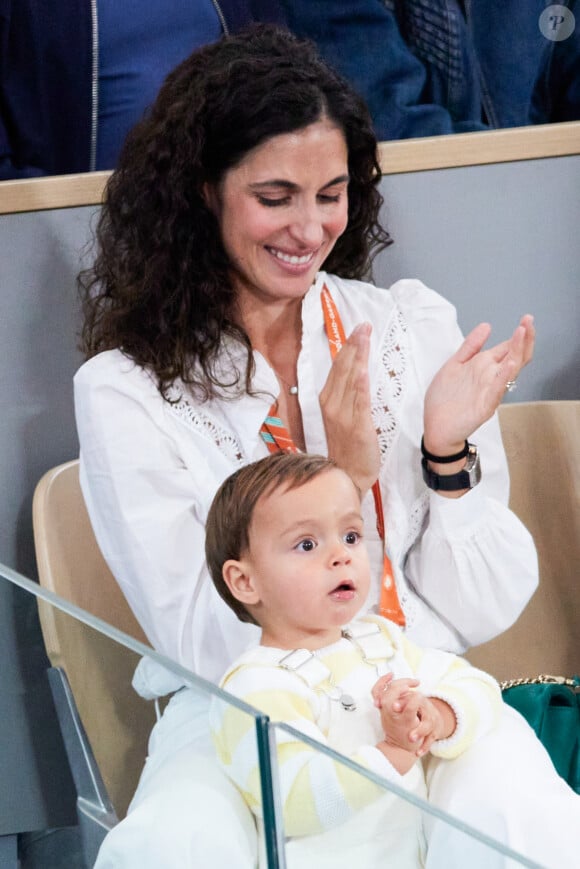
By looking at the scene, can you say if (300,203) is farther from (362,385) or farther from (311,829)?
(311,829)

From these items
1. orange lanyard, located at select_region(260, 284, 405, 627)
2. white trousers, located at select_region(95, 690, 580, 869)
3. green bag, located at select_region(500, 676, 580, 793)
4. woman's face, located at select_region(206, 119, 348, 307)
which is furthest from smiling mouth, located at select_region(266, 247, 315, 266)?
white trousers, located at select_region(95, 690, 580, 869)

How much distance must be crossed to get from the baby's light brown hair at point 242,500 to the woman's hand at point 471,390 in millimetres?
217

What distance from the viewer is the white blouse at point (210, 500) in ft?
4.35

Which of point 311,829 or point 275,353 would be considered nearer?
point 311,829

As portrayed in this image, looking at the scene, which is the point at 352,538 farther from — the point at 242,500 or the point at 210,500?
the point at 210,500

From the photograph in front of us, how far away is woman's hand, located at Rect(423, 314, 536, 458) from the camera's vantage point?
1.28 metres

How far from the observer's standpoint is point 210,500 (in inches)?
53.1

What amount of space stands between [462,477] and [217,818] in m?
0.73

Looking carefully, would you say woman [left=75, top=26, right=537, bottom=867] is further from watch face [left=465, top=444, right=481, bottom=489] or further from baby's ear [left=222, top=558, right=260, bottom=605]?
baby's ear [left=222, top=558, right=260, bottom=605]

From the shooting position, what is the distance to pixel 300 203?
1.36 m

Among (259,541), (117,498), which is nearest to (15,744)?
(259,541)

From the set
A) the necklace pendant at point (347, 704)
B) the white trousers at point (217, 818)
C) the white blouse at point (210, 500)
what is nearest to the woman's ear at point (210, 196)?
the white blouse at point (210, 500)

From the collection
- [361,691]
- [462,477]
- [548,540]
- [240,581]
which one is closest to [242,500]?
[240,581]

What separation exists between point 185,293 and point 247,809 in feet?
2.91
